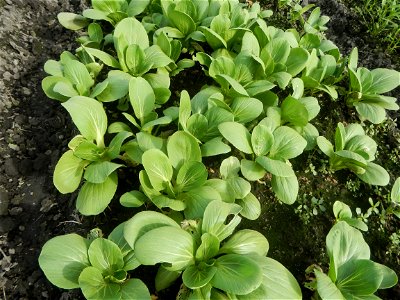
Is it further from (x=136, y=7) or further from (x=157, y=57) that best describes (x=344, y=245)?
(x=136, y=7)

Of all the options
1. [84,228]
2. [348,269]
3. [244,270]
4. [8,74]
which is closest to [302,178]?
[348,269]

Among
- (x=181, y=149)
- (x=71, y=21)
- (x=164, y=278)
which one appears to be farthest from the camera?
(x=71, y=21)

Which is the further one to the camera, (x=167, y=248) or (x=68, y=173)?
(x=68, y=173)

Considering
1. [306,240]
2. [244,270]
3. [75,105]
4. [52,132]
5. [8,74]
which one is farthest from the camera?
[8,74]

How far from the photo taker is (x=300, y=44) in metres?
3.12

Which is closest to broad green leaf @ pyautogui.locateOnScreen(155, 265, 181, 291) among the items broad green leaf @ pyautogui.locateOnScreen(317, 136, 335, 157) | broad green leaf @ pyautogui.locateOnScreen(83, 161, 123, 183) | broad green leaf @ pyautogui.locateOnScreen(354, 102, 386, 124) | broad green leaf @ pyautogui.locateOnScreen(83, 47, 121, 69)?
broad green leaf @ pyautogui.locateOnScreen(83, 161, 123, 183)

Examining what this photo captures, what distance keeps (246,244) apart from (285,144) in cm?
73

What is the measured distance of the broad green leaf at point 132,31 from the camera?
2699mm

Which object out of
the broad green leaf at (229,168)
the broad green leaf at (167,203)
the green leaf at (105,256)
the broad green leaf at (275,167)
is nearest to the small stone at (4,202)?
the green leaf at (105,256)

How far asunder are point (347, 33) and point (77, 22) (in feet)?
9.44

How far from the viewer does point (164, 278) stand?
6.15ft

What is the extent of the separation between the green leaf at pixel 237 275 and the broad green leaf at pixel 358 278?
53 centimetres

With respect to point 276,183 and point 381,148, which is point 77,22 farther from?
point 381,148

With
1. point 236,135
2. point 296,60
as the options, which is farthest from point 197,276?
point 296,60
